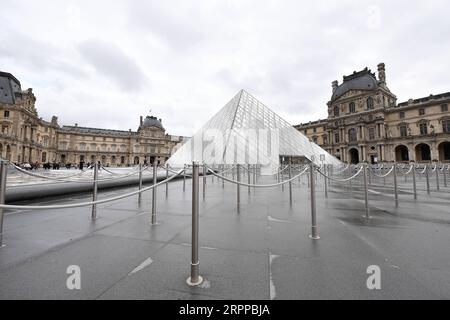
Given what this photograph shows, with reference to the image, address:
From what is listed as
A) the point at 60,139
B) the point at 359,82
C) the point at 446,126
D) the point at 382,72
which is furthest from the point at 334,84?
the point at 60,139

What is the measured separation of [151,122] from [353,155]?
6733 centimetres

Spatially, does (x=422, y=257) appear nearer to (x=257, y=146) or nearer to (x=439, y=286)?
(x=439, y=286)

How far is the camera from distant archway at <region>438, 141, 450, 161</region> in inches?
1485

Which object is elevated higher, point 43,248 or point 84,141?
point 84,141

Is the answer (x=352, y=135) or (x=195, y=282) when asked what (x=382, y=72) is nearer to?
(x=352, y=135)

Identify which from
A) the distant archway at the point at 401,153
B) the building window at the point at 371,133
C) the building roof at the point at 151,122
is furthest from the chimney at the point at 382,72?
the building roof at the point at 151,122

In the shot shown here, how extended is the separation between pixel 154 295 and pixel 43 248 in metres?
1.65

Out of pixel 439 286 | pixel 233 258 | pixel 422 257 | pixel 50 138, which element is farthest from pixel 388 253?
pixel 50 138

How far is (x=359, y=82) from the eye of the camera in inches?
1933

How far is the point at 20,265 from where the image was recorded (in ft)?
6.17

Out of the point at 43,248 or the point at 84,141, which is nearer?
the point at 43,248

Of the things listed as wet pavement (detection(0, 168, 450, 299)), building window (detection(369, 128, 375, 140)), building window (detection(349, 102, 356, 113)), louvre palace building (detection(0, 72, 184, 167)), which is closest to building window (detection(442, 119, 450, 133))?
building window (detection(369, 128, 375, 140))
